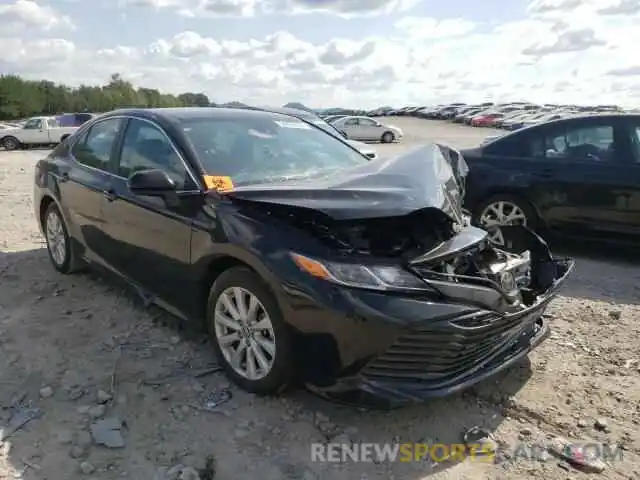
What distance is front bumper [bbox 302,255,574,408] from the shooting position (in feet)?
9.75

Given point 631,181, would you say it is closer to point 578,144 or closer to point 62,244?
point 578,144

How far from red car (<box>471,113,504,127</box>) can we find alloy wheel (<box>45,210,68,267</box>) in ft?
158

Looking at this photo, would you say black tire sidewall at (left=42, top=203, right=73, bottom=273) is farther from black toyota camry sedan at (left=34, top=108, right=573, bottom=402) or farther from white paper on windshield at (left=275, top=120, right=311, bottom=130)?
white paper on windshield at (left=275, top=120, right=311, bottom=130)

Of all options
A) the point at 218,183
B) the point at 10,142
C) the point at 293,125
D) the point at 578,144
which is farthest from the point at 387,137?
the point at 218,183

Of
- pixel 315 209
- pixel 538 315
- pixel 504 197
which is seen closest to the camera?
pixel 315 209

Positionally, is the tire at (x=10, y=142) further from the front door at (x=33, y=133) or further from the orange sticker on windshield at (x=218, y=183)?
the orange sticker on windshield at (x=218, y=183)

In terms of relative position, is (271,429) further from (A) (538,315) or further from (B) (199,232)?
(A) (538,315)

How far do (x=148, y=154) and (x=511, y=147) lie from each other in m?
4.25

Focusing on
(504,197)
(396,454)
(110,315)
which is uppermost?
(504,197)

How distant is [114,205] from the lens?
4547 mm

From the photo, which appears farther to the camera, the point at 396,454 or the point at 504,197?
the point at 504,197

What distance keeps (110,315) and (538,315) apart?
3008 millimetres

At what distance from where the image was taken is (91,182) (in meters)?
4.93

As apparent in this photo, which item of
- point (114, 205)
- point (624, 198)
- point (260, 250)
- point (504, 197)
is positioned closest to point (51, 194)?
point (114, 205)
